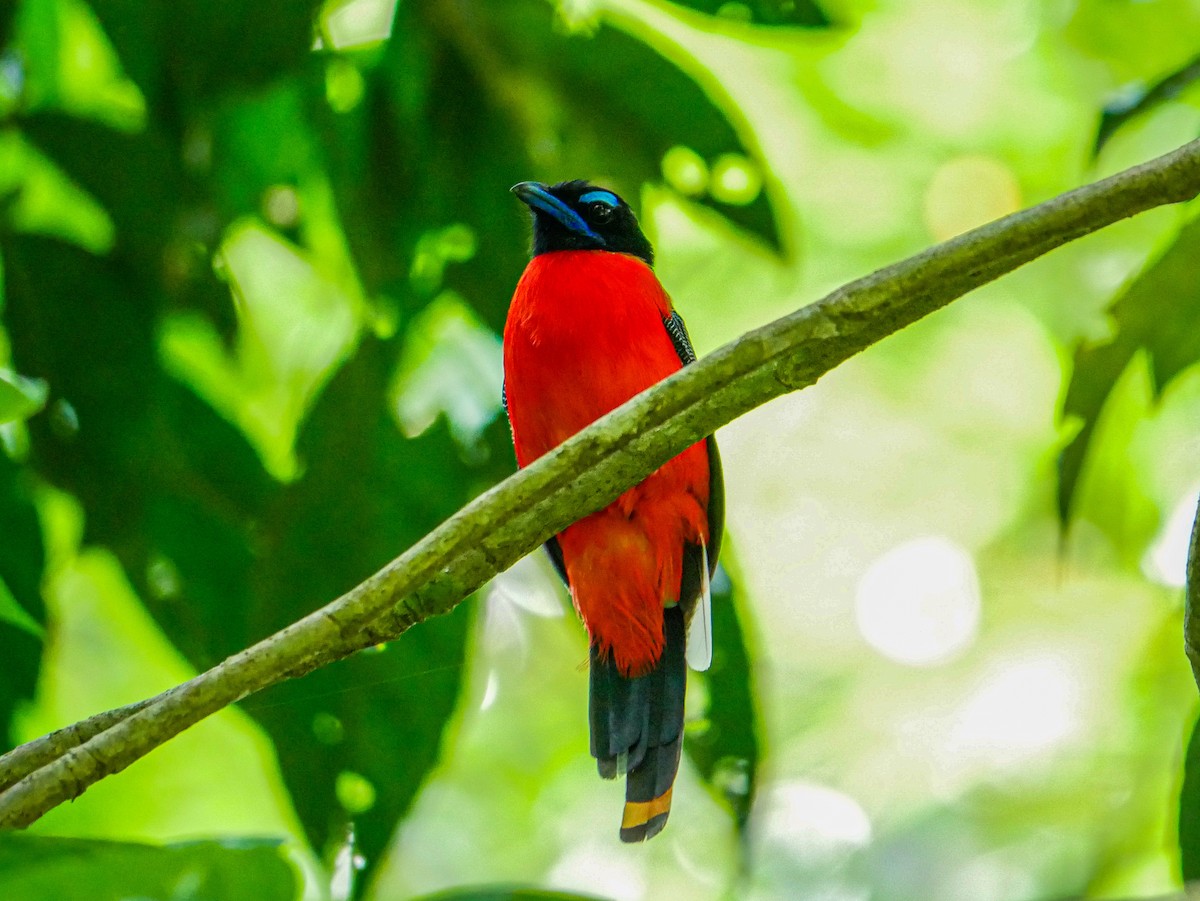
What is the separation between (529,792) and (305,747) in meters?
5.94

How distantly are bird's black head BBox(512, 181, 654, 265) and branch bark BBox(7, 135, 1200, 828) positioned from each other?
213cm

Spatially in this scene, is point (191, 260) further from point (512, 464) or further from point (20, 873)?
point (20, 873)

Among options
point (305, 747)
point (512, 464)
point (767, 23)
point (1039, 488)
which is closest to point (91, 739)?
point (305, 747)

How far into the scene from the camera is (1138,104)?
9.22 feet

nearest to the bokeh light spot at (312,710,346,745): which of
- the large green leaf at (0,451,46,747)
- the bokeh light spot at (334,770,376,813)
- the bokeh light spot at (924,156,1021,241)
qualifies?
the bokeh light spot at (334,770,376,813)

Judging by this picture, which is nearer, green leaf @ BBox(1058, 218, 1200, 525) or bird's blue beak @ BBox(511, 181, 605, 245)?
green leaf @ BBox(1058, 218, 1200, 525)

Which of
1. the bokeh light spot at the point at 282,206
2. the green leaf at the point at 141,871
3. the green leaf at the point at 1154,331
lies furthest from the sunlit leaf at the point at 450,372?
the green leaf at the point at 141,871

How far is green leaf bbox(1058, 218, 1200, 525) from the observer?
265cm

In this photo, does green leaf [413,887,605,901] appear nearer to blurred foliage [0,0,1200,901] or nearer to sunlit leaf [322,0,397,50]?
blurred foliage [0,0,1200,901]

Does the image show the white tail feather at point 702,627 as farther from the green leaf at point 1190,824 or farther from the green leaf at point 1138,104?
the green leaf at point 1138,104

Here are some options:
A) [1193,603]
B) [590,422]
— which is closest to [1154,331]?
[1193,603]

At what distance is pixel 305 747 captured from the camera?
3.13 meters

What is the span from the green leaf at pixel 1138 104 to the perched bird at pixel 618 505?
1.43 meters

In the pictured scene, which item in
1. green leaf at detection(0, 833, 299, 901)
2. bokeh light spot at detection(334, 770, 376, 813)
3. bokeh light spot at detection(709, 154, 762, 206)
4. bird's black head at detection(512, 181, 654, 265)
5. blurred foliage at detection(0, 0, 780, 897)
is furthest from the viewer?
bird's black head at detection(512, 181, 654, 265)
